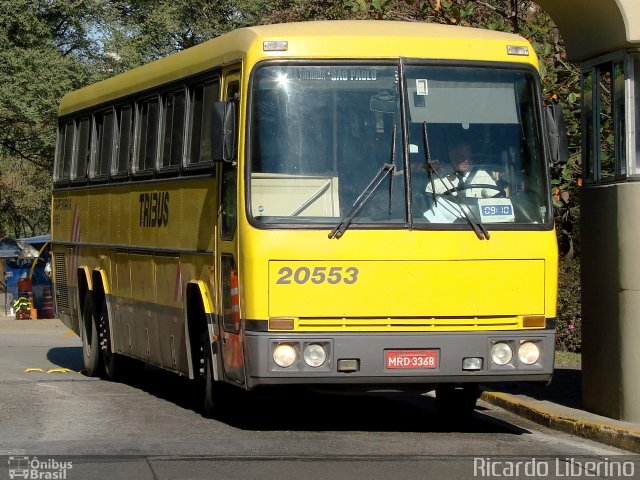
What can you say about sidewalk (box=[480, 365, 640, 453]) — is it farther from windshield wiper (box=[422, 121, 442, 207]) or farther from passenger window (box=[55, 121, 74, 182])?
passenger window (box=[55, 121, 74, 182])

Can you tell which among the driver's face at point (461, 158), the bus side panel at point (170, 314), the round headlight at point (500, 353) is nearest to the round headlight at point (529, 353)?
the round headlight at point (500, 353)

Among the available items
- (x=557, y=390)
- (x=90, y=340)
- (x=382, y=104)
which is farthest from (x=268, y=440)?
(x=90, y=340)

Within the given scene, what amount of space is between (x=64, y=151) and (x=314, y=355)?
8901mm

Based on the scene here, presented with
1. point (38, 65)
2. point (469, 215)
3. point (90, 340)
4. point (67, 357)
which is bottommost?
point (67, 357)

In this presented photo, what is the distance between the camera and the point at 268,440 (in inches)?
419

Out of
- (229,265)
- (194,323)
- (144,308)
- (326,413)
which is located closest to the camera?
(229,265)

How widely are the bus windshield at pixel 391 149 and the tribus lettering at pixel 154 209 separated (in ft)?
9.30

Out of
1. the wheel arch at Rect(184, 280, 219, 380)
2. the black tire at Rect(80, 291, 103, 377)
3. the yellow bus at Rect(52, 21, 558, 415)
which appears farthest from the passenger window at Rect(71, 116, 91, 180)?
the yellow bus at Rect(52, 21, 558, 415)

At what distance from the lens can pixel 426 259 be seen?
1053cm

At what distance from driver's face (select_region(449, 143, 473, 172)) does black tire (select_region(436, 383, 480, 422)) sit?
2062mm

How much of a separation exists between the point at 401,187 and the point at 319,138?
2.45 feet

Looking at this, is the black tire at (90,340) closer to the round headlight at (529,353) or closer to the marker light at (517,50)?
the round headlight at (529,353)

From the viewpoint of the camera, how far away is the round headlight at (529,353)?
1065 centimetres

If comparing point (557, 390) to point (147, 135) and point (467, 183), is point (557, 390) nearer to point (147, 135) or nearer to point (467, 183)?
point (467, 183)
